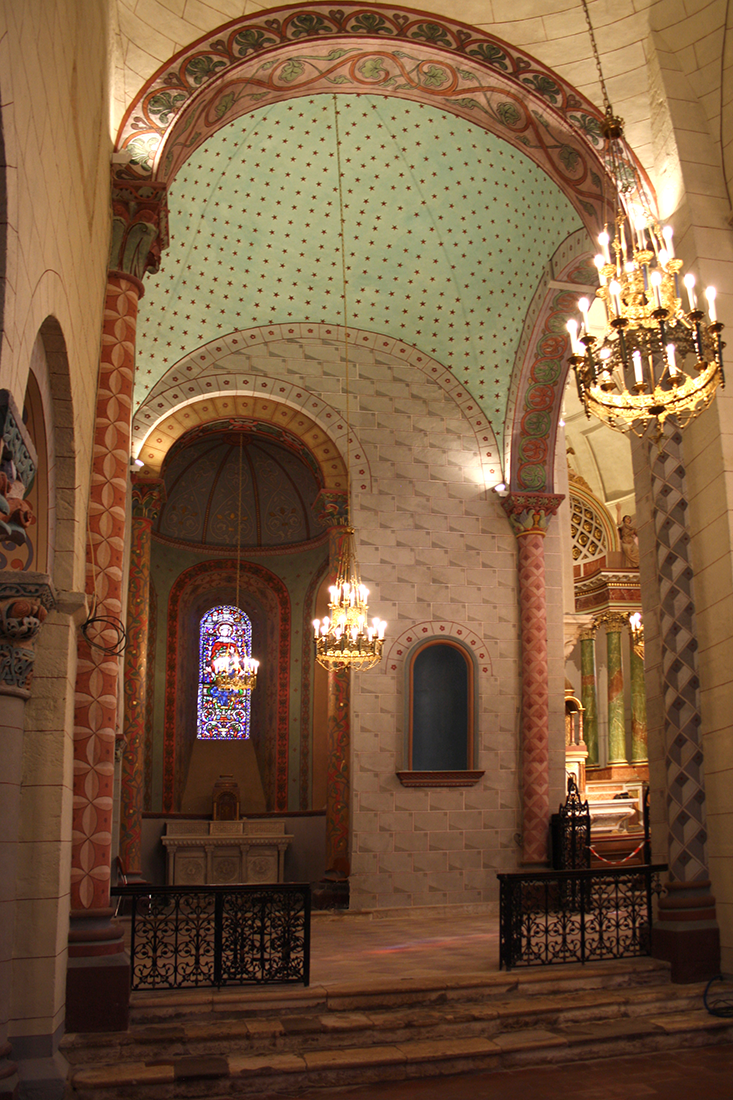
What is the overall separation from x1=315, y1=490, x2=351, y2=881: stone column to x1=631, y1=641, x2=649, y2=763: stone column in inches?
333

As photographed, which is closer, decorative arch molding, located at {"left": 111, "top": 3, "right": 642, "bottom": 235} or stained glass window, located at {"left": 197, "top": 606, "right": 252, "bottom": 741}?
decorative arch molding, located at {"left": 111, "top": 3, "right": 642, "bottom": 235}

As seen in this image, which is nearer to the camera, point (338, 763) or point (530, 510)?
point (338, 763)

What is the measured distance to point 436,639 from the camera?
12.9 meters

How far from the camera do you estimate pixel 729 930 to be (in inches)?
299

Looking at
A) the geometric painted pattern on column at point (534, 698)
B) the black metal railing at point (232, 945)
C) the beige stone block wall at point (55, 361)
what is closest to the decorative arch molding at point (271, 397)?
the geometric painted pattern on column at point (534, 698)

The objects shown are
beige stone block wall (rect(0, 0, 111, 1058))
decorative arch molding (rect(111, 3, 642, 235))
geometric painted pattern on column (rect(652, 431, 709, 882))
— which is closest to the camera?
beige stone block wall (rect(0, 0, 111, 1058))

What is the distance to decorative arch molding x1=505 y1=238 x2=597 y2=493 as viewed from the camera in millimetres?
11953

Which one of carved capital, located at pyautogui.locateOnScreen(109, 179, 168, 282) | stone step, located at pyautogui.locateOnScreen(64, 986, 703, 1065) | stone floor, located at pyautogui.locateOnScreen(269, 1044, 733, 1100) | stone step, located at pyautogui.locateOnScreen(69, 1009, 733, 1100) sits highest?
carved capital, located at pyautogui.locateOnScreen(109, 179, 168, 282)

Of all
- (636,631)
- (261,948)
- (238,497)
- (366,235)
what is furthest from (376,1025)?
(636,631)

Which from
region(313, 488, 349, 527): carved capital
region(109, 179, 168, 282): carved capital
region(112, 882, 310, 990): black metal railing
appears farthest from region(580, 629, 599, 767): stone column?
region(109, 179, 168, 282): carved capital

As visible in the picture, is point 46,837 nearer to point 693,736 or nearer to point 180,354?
point 693,736

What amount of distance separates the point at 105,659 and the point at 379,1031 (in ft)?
10.8

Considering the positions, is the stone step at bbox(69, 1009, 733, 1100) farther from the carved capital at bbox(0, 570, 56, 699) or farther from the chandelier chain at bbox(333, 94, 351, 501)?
the chandelier chain at bbox(333, 94, 351, 501)

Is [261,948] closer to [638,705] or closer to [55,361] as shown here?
[55,361]
